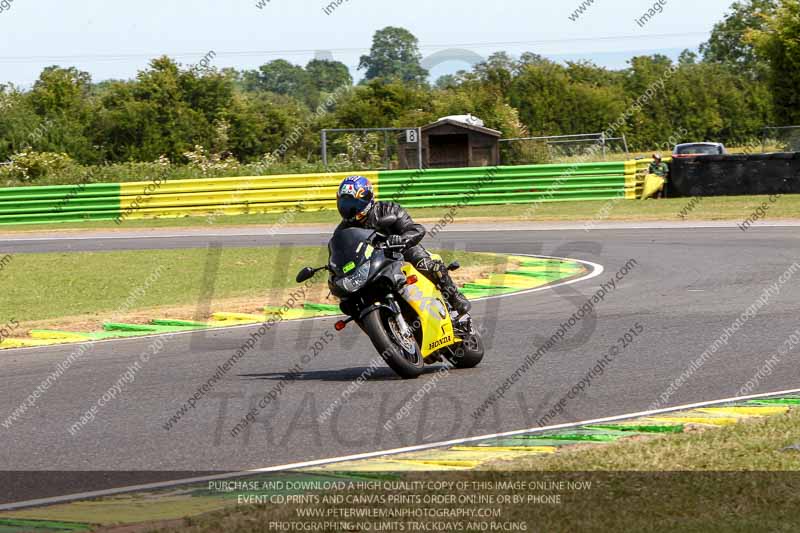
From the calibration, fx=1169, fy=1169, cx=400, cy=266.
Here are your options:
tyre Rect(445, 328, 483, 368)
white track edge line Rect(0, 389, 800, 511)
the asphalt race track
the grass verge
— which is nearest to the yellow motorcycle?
tyre Rect(445, 328, 483, 368)

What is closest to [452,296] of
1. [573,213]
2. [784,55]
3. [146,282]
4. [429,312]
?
[429,312]

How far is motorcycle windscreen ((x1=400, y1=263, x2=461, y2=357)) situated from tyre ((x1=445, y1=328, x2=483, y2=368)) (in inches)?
6.0

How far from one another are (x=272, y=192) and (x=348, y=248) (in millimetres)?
23207

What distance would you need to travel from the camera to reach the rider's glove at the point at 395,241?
30.5ft

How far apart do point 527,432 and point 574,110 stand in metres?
68.4

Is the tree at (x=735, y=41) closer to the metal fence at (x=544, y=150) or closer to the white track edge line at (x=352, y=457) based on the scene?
the metal fence at (x=544, y=150)

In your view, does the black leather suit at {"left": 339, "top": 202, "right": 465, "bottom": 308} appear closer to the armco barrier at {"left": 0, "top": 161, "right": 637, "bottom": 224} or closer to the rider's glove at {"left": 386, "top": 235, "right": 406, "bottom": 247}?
the rider's glove at {"left": 386, "top": 235, "right": 406, "bottom": 247}

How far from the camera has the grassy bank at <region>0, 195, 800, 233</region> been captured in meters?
27.0

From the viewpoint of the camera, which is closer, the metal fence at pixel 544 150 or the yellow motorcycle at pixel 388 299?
the yellow motorcycle at pixel 388 299

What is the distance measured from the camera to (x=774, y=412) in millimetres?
7766

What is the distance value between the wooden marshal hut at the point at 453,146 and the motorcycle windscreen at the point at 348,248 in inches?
1157

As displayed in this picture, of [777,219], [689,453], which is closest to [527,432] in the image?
[689,453]

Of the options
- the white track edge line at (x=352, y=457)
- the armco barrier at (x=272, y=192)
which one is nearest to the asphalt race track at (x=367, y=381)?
the white track edge line at (x=352, y=457)

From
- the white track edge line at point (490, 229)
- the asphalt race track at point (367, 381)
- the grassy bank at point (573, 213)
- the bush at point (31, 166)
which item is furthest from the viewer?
the bush at point (31, 166)
